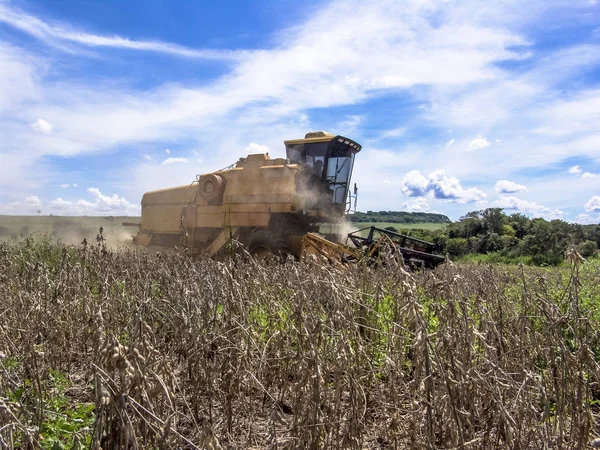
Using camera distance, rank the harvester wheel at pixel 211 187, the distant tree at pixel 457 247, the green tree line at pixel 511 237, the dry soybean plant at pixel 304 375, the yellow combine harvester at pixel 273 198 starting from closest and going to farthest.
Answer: the dry soybean plant at pixel 304 375 → the yellow combine harvester at pixel 273 198 → the harvester wheel at pixel 211 187 → the green tree line at pixel 511 237 → the distant tree at pixel 457 247

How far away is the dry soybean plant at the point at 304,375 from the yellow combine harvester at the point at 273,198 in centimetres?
675

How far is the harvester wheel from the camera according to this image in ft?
38.2

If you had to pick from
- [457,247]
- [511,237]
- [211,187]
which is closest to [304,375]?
[211,187]

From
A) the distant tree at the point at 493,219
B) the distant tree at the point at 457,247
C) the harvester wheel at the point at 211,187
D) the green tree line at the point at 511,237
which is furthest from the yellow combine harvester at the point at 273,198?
the distant tree at the point at 493,219

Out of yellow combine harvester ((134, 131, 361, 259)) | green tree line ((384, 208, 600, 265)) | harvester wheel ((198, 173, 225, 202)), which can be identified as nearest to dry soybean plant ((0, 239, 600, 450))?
yellow combine harvester ((134, 131, 361, 259))

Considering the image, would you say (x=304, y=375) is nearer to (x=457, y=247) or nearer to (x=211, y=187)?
(x=211, y=187)

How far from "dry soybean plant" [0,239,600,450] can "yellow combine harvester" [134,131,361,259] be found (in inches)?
266

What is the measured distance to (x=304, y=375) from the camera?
1860 mm

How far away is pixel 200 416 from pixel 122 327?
116cm

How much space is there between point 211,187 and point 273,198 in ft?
6.76

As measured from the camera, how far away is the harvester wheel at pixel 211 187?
458 inches

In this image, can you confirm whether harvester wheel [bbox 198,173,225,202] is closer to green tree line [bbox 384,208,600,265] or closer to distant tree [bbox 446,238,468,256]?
green tree line [bbox 384,208,600,265]

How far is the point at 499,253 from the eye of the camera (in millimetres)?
20297

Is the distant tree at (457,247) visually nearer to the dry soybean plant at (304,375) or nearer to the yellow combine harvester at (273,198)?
the yellow combine harvester at (273,198)
